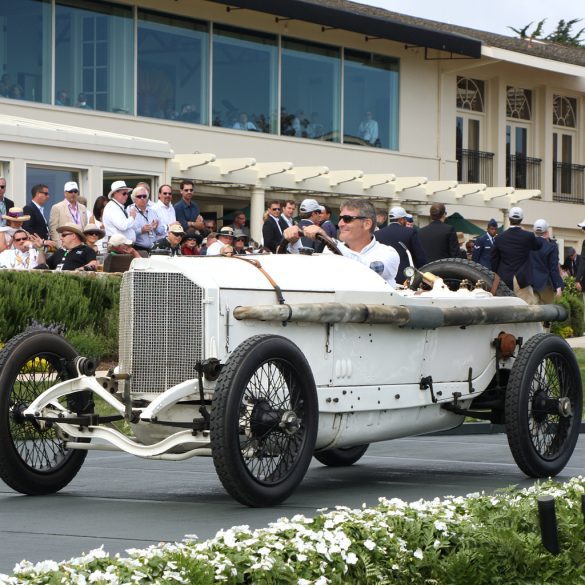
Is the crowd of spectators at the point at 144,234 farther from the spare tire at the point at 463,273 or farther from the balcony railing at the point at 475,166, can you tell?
the balcony railing at the point at 475,166

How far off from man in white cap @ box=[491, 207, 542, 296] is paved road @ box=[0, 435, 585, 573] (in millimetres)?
9303

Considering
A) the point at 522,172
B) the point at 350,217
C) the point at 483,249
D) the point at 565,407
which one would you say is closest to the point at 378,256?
the point at 350,217

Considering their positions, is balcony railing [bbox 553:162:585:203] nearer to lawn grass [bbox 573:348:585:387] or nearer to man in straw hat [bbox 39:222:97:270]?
lawn grass [bbox 573:348:585:387]

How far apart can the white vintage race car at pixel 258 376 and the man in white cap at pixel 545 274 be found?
513 inches

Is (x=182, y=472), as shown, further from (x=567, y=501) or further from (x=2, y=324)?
(x=2, y=324)

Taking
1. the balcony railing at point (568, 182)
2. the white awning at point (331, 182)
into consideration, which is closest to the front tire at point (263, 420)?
the white awning at point (331, 182)

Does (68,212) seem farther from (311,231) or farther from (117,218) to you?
(311,231)


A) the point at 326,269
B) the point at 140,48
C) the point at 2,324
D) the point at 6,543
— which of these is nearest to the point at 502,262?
the point at 2,324

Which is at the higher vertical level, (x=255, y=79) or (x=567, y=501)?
(x=255, y=79)

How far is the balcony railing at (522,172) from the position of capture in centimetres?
4353

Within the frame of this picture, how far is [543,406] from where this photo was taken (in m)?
10.1

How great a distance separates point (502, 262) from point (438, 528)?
54.4ft

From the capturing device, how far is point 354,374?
9.12 meters

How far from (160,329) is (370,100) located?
2841cm
